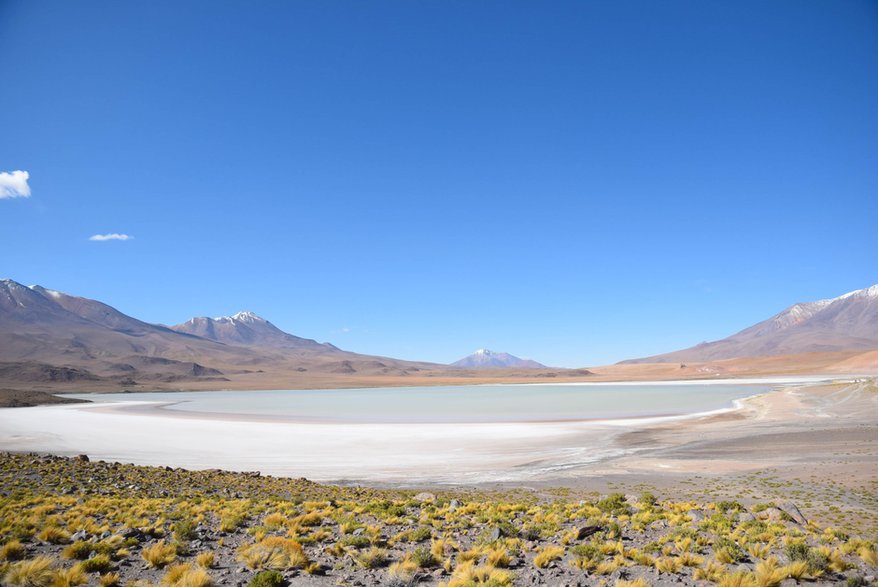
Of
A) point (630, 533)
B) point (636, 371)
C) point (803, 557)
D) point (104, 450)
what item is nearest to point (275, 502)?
point (630, 533)

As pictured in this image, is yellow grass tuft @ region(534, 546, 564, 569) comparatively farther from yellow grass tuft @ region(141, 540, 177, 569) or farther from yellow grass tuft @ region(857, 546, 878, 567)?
yellow grass tuft @ region(141, 540, 177, 569)

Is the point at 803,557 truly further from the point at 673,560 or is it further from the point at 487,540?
the point at 487,540

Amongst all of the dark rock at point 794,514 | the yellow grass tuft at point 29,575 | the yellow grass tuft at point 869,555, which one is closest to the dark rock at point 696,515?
the dark rock at point 794,514

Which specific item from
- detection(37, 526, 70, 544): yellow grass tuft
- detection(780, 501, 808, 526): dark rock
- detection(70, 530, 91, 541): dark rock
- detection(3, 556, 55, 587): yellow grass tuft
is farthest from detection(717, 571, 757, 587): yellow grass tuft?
detection(37, 526, 70, 544): yellow grass tuft

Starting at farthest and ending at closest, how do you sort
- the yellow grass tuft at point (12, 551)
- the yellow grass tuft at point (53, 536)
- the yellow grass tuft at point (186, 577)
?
1. the yellow grass tuft at point (53, 536)
2. the yellow grass tuft at point (12, 551)
3. the yellow grass tuft at point (186, 577)

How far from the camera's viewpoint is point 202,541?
31.3 ft

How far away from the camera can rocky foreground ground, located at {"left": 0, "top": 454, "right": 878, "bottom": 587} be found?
7.82 meters

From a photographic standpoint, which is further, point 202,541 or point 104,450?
point 104,450

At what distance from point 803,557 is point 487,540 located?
534cm

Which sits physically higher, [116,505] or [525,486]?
[116,505]

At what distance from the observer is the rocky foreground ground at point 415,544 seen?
7.82m

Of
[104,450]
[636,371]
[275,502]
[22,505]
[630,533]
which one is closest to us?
[630,533]

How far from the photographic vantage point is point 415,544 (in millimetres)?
9906

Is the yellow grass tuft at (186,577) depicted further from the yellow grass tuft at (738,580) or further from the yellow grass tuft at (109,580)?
the yellow grass tuft at (738,580)
